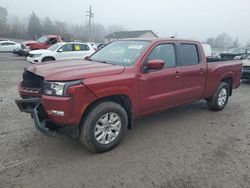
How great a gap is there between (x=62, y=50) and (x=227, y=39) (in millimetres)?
91118

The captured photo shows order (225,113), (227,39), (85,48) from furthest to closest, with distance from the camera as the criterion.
Result: 1. (227,39)
2. (85,48)
3. (225,113)

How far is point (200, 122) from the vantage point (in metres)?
5.48

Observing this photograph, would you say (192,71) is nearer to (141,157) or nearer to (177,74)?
(177,74)

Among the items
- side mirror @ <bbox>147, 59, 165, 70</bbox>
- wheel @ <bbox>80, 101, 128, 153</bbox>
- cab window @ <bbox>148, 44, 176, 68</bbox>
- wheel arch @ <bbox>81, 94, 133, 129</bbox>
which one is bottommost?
wheel @ <bbox>80, 101, 128, 153</bbox>

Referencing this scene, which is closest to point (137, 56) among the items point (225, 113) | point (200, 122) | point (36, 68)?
point (36, 68)

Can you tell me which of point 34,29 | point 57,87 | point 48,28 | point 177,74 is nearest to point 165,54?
point 177,74

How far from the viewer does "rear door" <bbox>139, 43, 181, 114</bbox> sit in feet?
14.0

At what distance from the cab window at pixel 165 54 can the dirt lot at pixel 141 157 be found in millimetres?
1333

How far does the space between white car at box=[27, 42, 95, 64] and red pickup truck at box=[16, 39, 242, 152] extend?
10.0 meters

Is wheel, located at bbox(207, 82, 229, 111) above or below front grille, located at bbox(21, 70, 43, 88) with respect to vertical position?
below

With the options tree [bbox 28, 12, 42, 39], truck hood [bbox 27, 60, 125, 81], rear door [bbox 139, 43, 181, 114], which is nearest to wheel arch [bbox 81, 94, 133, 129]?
rear door [bbox 139, 43, 181, 114]

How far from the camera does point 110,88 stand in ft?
12.2

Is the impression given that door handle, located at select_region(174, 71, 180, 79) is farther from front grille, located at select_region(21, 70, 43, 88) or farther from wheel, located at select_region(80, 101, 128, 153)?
front grille, located at select_region(21, 70, 43, 88)

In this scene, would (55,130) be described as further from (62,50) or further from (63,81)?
(62,50)
